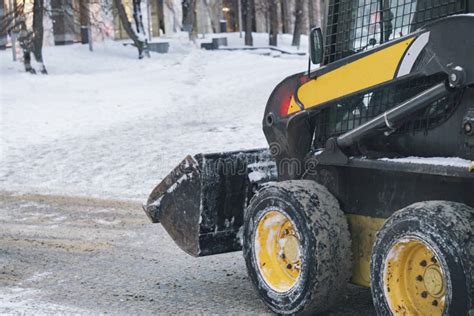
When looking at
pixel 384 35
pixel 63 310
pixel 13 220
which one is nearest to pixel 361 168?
pixel 384 35

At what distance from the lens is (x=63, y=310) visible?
20.0 feet

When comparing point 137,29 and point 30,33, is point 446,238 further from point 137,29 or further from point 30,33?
point 137,29

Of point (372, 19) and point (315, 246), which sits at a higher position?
point (372, 19)

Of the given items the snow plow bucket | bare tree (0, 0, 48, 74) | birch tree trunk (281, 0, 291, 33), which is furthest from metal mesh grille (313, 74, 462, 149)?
birch tree trunk (281, 0, 291, 33)

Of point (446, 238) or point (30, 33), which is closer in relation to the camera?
point (446, 238)

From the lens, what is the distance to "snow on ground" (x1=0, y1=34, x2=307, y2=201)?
44.2 feet

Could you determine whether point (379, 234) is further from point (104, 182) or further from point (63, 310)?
point (104, 182)

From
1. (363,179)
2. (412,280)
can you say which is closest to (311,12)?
(363,179)

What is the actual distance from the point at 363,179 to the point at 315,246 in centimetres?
53

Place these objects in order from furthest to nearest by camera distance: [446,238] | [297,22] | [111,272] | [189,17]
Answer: [297,22] < [189,17] < [111,272] < [446,238]

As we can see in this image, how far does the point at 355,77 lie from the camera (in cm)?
543

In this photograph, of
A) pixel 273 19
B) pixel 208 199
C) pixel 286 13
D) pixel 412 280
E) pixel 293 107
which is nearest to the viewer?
pixel 412 280

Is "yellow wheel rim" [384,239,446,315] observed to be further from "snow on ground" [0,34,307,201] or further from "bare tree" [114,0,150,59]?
"bare tree" [114,0,150,59]

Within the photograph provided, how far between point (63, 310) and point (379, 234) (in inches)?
93.2
